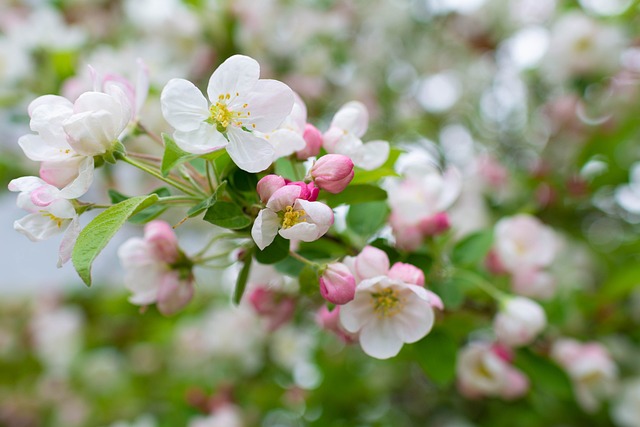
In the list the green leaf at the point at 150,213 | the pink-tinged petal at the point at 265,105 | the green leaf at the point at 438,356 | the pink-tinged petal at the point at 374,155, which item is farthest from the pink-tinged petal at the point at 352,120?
the green leaf at the point at 438,356

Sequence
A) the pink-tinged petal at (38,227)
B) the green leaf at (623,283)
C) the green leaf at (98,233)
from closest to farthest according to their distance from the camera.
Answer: the green leaf at (98,233) → the pink-tinged petal at (38,227) → the green leaf at (623,283)

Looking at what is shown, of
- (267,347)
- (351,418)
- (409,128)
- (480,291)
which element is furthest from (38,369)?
A: (480,291)

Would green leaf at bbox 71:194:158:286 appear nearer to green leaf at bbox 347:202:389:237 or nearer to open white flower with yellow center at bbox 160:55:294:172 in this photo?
open white flower with yellow center at bbox 160:55:294:172

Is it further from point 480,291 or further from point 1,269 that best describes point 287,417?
point 1,269

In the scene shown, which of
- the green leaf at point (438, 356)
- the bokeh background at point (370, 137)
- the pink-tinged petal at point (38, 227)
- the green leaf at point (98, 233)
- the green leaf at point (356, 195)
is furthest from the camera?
the bokeh background at point (370, 137)

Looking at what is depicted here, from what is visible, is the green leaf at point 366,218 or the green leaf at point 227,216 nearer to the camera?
the green leaf at point 227,216

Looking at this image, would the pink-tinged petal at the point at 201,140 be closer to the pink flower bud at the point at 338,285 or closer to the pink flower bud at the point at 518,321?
the pink flower bud at the point at 338,285

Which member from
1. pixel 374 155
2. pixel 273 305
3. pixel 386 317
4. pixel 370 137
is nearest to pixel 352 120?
pixel 374 155
